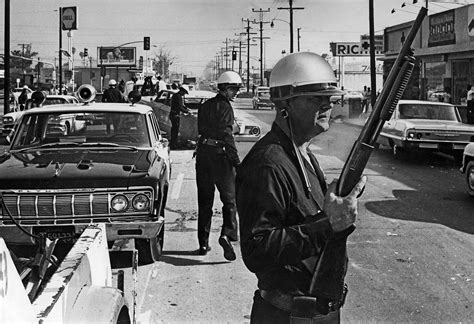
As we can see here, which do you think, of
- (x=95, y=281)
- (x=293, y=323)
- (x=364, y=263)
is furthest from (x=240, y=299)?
(x=293, y=323)

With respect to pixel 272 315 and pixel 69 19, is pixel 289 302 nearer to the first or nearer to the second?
pixel 272 315

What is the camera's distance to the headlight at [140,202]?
20.6ft

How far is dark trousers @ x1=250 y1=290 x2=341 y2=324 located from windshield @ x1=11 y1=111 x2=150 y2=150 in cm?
488

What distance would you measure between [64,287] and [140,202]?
11.8 ft

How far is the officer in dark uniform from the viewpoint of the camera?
22.7ft

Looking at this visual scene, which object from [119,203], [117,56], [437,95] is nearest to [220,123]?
[119,203]

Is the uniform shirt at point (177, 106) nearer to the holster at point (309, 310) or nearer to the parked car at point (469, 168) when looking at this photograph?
the parked car at point (469, 168)

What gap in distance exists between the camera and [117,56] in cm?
10469

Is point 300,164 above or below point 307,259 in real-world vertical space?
above

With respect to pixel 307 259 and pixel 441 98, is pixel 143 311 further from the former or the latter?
pixel 441 98

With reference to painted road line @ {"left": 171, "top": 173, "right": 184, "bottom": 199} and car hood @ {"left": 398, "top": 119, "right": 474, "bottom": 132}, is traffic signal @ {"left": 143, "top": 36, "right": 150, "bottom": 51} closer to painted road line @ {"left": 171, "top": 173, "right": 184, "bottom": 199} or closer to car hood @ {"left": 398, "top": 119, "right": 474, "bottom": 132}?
car hood @ {"left": 398, "top": 119, "right": 474, "bottom": 132}

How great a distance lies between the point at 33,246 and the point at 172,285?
4.24 ft

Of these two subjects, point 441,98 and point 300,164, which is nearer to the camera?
point 300,164

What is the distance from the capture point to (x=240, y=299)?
224 inches
